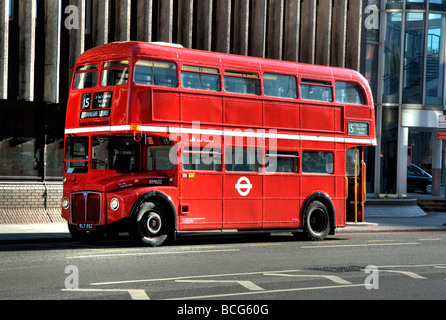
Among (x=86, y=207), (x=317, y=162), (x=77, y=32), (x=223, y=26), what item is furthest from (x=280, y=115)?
(x=223, y=26)

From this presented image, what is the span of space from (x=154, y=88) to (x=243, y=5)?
12.5 m

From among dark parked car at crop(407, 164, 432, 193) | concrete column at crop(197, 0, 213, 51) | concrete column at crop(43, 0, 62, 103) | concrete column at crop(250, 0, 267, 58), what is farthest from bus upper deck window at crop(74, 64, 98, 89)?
dark parked car at crop(407, 164, 432, 193)

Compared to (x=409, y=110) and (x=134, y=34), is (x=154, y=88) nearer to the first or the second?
(x=134, y=34)

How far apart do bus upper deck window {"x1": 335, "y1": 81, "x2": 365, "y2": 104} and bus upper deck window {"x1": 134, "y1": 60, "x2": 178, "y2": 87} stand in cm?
489

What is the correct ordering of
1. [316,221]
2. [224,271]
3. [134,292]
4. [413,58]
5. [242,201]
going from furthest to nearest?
1. [413,58]
2. [316,221]
3. [242,201]
4. [224,271]
5. [134,292]

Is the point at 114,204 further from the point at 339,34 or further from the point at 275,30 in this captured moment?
the point at 339,34

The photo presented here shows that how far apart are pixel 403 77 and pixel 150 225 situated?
68.0 feet

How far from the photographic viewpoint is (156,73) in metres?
15.8

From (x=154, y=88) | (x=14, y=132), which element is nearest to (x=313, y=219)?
(x=154, y=88)

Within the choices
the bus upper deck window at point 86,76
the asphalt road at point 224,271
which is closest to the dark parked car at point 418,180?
the asphalt road at point 224,271

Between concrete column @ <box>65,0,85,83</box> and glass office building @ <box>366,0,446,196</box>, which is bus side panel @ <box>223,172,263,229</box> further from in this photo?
glass office building @ <box>366,0,446,196</box>

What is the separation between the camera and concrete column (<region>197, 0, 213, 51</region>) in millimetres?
26156

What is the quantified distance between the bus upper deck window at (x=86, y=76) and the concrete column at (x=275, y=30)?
12992 mm
